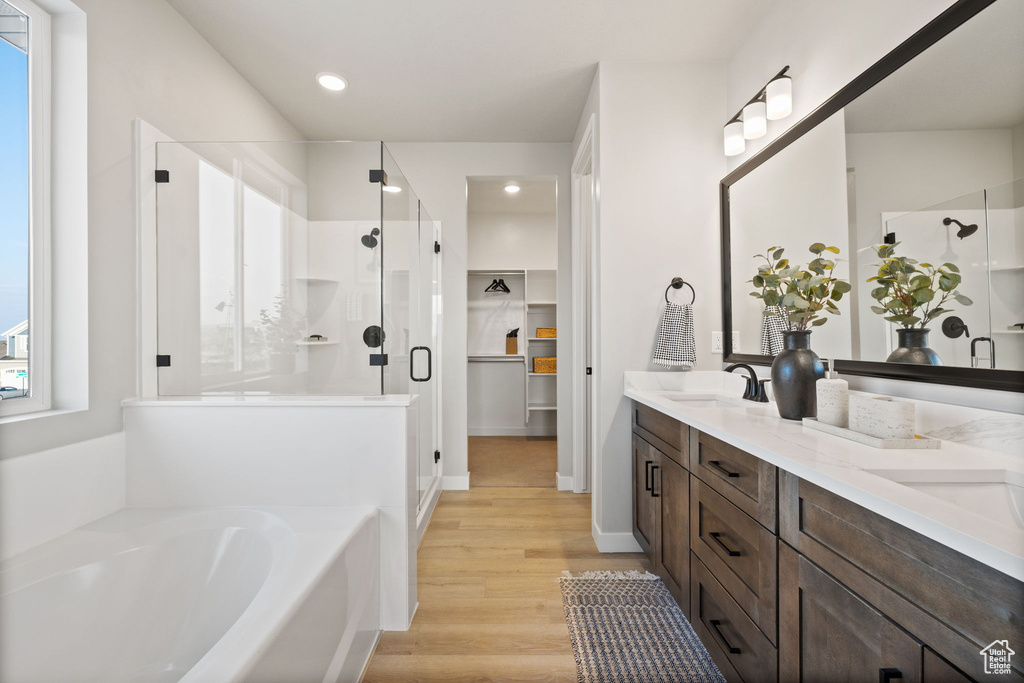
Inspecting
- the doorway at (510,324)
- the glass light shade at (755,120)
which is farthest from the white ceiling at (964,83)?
the doorway at (510,324)

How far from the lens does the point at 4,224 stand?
1.40 m

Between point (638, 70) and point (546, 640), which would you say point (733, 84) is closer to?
point (638, 70)

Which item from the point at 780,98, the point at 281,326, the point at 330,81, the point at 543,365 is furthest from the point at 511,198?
the point at 281,326

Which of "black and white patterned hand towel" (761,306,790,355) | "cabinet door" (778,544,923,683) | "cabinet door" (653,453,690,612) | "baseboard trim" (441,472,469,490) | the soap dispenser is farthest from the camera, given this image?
"baseboard trim" (441,472,469,490)

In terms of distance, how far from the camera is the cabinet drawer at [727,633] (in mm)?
1147

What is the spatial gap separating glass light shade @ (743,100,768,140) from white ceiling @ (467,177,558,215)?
2.02 metres

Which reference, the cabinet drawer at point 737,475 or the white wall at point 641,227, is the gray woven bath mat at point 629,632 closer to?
the white wall at point 641,227

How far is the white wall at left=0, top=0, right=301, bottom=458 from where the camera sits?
1567 millimetres

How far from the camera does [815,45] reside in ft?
5.89

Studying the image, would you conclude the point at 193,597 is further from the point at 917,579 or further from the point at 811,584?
the point at 917,579

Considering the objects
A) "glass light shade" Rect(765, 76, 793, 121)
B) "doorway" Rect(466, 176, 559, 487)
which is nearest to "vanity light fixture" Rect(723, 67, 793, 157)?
"glass light shade" Rect(765, 76, 793, 121)

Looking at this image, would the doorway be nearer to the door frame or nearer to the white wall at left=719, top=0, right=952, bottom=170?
the door frame

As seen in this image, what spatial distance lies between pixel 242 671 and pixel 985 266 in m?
1.83

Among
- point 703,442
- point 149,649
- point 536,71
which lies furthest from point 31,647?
point 536,71
